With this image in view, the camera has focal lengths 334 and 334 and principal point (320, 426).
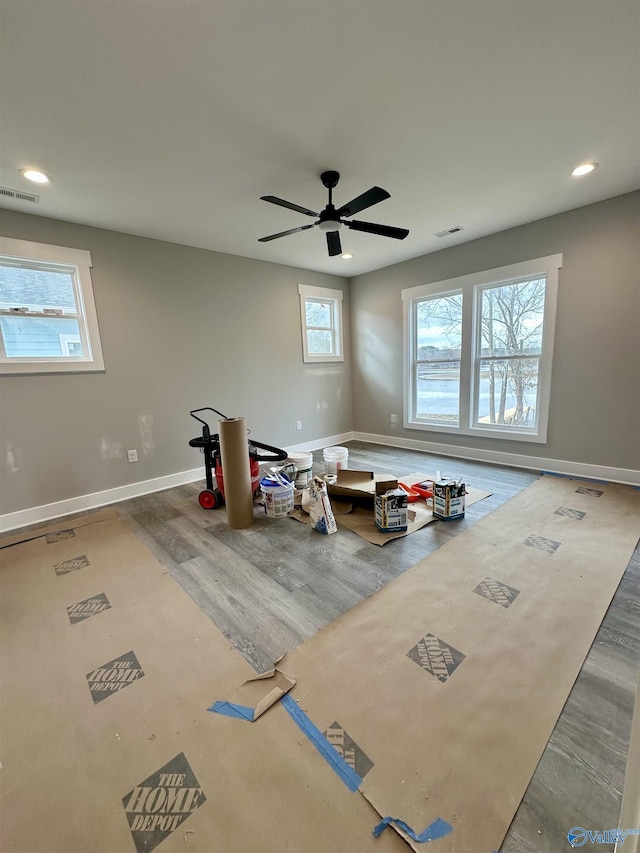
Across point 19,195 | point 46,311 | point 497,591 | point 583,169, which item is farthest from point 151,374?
point 583,169

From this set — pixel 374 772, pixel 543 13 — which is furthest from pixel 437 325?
pixel 374 772

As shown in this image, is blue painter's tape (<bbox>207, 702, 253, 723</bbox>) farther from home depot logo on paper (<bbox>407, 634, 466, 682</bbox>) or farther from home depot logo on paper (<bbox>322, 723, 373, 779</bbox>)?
home depot logo on paper (<bbox>407, 634, 466, 682</bbox>)

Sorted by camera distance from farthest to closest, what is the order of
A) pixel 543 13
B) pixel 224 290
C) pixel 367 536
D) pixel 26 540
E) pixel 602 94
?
1. pixel 224 290
2. pixel 26 540
3. pixel 367 536
4. pixel 602 94
5. pixel 543 13

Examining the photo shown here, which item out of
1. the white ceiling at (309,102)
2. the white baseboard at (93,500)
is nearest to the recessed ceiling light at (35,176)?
the white ceiling at (309,102)

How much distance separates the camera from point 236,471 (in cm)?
262

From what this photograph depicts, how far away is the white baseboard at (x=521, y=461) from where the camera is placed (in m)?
3.33

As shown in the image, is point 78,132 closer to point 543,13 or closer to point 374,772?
point 543,13

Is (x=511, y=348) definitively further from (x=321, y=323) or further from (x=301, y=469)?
(x=301, y=469)

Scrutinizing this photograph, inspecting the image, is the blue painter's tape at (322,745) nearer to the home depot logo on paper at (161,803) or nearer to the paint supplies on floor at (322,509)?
the home depot logo on paper at (161,803)

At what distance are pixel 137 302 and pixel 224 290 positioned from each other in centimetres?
102

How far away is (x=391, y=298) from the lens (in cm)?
495

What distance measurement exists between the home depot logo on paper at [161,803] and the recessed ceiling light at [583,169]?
419 cm

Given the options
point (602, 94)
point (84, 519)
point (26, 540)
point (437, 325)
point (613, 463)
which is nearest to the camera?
point (602, 94)

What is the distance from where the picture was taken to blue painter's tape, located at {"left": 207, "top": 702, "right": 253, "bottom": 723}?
1.24m
